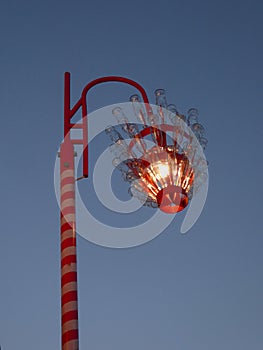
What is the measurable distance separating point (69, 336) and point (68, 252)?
50.1 inches

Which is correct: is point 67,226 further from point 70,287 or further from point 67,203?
point 70,287

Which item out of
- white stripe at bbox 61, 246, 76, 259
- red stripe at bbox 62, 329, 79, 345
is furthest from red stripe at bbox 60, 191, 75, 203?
red stripe at bbox 62, 329, 79, 345

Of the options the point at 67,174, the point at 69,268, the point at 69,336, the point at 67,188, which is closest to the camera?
the point at 69,336

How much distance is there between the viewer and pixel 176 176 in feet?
36.7

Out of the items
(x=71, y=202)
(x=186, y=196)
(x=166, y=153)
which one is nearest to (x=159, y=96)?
(x=166, y=153)

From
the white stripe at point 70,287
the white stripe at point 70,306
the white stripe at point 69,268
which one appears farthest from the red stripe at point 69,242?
the white stripe at point 70,306

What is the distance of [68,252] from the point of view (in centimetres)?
964

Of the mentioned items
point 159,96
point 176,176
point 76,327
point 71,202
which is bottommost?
point 76,327

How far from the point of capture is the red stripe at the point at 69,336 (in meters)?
8.92

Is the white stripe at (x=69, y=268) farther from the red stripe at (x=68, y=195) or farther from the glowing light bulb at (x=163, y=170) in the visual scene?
the glowing light bulb at (x=163, y=170)

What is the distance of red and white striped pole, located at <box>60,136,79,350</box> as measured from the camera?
9.04 metres

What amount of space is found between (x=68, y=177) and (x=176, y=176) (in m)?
1.93

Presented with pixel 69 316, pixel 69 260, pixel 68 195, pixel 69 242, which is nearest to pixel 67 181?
pixel 68 195

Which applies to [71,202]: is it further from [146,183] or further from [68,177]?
[146,183]
